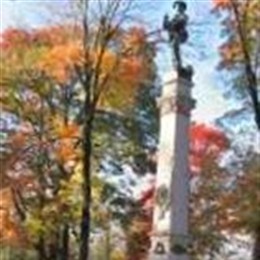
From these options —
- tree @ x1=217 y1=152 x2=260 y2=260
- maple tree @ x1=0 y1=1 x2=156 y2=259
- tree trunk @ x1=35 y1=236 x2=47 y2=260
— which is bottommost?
tree trunk @ x1=35 y1=236 x2=47 y2=260

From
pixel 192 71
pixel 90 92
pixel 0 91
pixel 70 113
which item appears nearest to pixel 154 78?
pixel 70 113

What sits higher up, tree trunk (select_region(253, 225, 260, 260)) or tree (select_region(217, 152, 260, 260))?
tree (select_region(217, 152, 260, 260))

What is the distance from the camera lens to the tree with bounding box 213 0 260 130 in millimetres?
20250

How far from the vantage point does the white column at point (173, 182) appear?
1612 cm

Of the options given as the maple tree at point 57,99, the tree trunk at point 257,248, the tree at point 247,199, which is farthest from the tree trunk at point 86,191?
the tree trunk at point 257,248

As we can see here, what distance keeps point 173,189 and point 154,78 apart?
1206 centimetres

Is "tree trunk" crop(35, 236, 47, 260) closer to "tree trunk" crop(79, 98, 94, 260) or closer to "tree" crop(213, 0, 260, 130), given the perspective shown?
"tree trunk" crop(79, 98, 94, 260)

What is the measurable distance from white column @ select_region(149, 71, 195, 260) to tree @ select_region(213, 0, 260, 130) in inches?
147

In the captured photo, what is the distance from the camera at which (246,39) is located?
2044 cm

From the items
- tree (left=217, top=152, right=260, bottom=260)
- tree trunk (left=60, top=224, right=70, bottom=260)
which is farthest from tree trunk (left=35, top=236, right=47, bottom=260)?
tree (left=217, top=152, right=260, bottom=260)

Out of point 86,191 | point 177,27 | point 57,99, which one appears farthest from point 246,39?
point 57,99

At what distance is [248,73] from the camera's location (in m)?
20.3

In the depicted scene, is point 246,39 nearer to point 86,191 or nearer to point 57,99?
point 86,191

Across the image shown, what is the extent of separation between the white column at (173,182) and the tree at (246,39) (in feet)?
12.2
